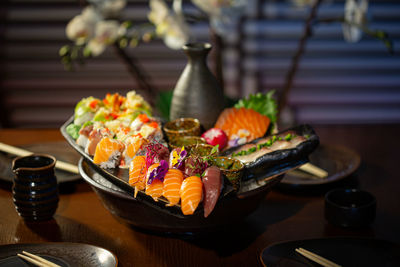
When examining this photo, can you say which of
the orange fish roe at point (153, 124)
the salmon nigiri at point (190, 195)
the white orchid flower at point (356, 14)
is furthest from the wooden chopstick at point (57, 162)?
the white orchid flower at point (356, 14)

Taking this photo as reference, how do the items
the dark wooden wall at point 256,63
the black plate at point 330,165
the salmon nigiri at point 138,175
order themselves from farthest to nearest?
1. the dark wooden wall at point 256,63
2. the black plate at point 330,165
3. the salmon nigiri at point 138,175

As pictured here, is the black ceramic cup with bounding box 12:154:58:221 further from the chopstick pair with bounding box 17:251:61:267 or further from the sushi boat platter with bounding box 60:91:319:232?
the chopstick pair with bounding box 17:251:61:267

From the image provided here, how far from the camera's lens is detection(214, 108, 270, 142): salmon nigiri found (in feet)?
5.86

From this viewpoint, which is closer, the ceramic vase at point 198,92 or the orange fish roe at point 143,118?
the orange fish roe at point 143,118

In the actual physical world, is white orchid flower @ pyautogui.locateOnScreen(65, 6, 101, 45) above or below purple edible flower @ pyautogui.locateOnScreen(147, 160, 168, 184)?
above

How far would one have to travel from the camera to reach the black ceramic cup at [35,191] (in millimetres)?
1498

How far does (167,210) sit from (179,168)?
0.12 m

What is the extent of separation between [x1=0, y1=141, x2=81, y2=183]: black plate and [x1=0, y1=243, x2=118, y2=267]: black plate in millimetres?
456

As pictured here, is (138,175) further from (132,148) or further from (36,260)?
(36,260)

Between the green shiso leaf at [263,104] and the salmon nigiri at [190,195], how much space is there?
832 mm

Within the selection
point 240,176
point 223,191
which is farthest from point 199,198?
point 240,176

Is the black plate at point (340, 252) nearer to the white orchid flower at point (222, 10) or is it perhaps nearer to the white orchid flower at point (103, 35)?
the white orchid flower at point (222, 10)

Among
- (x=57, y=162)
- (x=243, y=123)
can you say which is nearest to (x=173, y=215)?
(x=243, y=123)

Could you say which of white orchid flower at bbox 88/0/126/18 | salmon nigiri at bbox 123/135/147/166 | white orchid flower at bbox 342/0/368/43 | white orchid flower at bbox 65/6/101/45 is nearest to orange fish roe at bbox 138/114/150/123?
salmon nigiri at bbox 123/135/147/166
